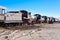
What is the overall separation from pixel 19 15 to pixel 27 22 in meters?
4.90

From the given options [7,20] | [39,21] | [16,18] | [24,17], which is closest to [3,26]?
[7,20]

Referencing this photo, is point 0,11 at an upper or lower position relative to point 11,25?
upper

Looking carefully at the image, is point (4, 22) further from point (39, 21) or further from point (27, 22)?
point (39, 21)

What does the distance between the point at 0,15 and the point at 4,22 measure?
3.83 feet

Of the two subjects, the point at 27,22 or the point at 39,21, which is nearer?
the point at 27,22

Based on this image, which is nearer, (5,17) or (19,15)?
(5,17)

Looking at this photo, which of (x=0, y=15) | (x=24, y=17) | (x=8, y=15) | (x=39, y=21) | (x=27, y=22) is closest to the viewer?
(x=0, y=15)

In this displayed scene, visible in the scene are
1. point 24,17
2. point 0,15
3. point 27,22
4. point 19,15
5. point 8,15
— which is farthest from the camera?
point 27,22

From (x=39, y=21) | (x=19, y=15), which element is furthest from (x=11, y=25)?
(x=39, y=21)

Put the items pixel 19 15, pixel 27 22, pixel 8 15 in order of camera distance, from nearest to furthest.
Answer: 1. pixel 8 15
2. pixel 19 15
3. pixel 27 22

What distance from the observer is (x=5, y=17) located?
23.2 meters

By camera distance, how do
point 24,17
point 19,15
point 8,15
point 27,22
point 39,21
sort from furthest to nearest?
point 39,21 < point 27,22 < point 24,17 < point 19,15 < point 8,15

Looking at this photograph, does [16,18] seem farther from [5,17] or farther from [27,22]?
[27,22]

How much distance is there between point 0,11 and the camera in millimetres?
23156
